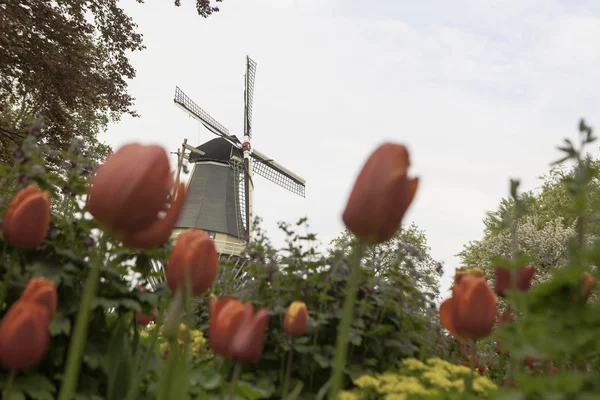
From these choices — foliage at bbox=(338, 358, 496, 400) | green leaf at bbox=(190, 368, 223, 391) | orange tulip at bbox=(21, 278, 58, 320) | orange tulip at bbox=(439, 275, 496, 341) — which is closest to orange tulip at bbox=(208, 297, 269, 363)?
foliage at bbox=(338, 358, 496, 400)

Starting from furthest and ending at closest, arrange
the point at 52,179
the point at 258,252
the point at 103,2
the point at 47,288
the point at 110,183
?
the point at 103,2 → the point at 258,252 → the point at 52,179 → the point at 47,288 → the point at 110,183

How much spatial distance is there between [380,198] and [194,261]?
84 centimetres

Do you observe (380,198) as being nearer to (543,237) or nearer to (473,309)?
(473,309)

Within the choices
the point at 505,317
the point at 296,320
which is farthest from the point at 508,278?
the point at 296,320

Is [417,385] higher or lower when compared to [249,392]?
higher

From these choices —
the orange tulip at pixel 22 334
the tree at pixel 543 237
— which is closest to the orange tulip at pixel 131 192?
the orange tulip at pixel 22 334

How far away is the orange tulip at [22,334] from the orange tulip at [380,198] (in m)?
0.92

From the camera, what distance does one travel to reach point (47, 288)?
171cm

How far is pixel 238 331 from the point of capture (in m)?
1.74

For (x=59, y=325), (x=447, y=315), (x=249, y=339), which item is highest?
(x=447, y=315)

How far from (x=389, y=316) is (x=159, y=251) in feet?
4.92

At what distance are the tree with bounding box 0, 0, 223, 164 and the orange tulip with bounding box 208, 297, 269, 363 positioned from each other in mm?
9664

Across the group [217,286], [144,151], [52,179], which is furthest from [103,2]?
[144,151]

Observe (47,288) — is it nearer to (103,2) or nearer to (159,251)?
(159,251)
